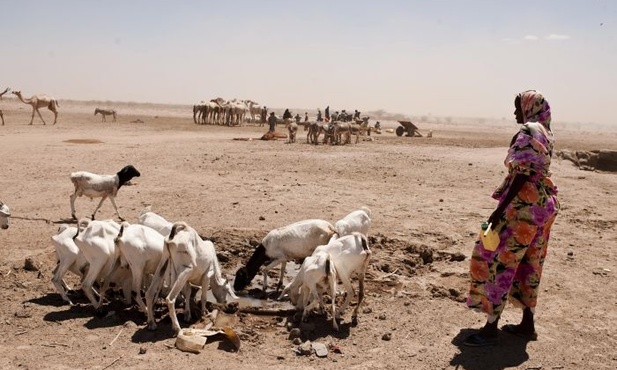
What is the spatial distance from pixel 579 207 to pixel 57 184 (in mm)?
13496

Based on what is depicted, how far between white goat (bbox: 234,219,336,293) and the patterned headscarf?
337 cm

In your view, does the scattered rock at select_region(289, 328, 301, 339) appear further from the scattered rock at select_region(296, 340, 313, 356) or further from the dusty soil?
the scattered rock at select_region(296, 340, 313, 356)

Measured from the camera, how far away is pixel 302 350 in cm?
605

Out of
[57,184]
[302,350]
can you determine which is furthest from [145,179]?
[302,350]

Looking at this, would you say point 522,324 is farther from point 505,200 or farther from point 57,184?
point 57,184

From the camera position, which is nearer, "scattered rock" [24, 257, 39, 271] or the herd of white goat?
the herd of white goat

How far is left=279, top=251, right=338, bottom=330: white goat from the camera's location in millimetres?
6613

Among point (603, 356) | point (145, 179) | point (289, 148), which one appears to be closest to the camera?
point (603, 356)

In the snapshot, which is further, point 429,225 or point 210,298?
point 429,225

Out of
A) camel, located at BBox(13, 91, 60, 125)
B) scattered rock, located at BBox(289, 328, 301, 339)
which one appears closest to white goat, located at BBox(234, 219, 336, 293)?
scattered rock, located at BBox(289, 328, 301, 339)

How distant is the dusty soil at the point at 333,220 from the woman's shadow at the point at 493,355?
0.07ft

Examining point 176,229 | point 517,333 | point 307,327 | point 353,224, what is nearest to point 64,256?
point 176,229

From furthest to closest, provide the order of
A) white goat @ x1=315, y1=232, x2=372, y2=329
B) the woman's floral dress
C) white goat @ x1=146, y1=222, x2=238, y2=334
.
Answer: white goat @ x1=315, y1=232, x2=372, y2=329
white goat @ x1=146, y1=222, x2=238, y2=334
the woman's floral dress

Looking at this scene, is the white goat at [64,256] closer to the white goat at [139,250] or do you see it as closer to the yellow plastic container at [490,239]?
the white goat at [139,250]
